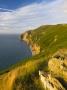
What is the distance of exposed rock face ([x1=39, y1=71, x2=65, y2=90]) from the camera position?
54606mm

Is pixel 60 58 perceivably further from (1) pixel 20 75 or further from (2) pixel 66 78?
(1) pixel 20 75

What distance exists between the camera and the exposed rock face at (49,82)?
54.6 meters

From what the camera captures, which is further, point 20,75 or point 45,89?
point 20,75

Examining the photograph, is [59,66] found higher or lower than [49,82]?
higher

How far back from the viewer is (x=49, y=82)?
188 feet

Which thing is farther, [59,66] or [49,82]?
[59,66]

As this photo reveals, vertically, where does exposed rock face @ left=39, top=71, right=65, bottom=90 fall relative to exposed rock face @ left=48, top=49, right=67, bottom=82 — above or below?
below

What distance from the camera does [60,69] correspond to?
60.6 m

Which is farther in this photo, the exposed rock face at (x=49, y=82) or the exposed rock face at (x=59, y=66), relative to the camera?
the exposed rock face at (x=59, y=66)

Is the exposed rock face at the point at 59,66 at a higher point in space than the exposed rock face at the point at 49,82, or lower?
higher

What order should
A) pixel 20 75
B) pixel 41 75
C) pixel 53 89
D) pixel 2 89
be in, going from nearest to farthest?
pixel 53 89, pixel 41 75, pixel 20 75, pixel 2 89

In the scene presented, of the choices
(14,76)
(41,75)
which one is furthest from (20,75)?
(41,75)

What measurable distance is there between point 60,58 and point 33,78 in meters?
9.47

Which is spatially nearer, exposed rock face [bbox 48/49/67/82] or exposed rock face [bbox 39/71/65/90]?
exposed rock face [bbox 39/71/65/90]
